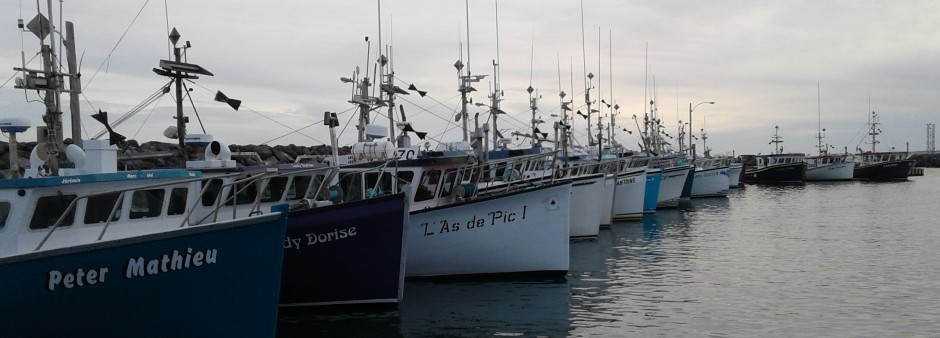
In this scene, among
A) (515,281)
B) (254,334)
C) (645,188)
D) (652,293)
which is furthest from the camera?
(645,188)

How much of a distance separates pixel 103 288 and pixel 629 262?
1778 centimetres

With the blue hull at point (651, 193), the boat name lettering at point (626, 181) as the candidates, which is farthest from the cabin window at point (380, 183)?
the blue hull at point (651, 193)

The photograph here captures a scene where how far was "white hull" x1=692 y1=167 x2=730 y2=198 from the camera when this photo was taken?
219ft

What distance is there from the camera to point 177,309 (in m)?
11.8

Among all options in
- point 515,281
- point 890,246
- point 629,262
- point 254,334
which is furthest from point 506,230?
point 890,246

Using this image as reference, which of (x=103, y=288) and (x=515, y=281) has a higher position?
(x=103, y=288)

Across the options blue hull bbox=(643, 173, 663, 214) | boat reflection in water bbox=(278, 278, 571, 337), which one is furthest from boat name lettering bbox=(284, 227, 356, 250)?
blue hull bbox=(643, 173, 663, 214)

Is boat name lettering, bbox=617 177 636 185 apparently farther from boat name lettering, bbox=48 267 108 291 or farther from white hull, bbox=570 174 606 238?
boat name lettering, bbox=48 267 108 291

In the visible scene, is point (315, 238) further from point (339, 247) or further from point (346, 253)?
point (346, 253)

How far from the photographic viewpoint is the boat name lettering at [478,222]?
21.0 metres

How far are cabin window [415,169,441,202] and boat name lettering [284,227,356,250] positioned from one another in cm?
564

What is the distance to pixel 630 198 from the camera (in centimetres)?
4162

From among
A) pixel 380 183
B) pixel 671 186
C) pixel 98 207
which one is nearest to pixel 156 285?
pixel 98 207

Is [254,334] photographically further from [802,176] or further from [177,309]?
[802,176]
